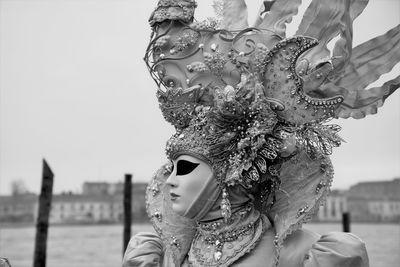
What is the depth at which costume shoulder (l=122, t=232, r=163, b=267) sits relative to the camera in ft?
9.04

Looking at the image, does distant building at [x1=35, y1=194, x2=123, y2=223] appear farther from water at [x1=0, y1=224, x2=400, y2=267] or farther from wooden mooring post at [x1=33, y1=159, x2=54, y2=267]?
wooden mooring post at [x1=33, y1=159, x2=54, y2=267]

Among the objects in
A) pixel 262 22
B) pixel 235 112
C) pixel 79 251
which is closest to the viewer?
pixel 235 112

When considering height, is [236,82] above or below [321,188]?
above

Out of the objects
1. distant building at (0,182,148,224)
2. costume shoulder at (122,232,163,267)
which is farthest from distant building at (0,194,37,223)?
costume shoulder at (122,232,163,267)

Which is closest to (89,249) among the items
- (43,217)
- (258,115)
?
(43,217)

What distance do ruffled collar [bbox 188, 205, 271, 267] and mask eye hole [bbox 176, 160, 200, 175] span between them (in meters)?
0.23

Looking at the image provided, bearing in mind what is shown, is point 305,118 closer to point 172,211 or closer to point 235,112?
point 235,112

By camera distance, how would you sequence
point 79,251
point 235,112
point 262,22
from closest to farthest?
point 235,112 < point 262,22 < point 79,251

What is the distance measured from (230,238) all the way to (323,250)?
0.38 m

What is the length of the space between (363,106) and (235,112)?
1.73ft

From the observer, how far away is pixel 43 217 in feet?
19.4

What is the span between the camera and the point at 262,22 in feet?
8.97

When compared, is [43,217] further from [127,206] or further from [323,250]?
[323,250]

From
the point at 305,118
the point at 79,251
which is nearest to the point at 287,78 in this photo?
the point at 305,118
